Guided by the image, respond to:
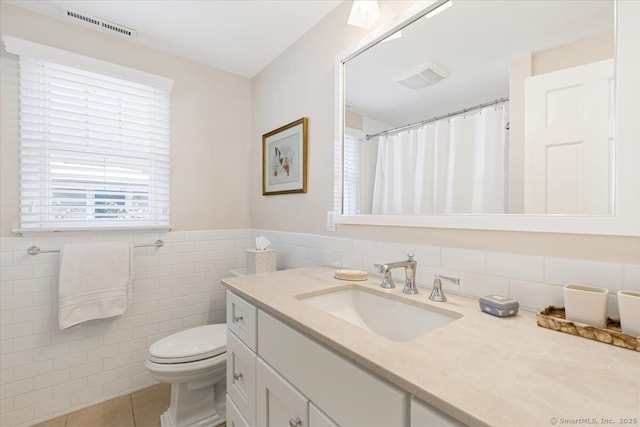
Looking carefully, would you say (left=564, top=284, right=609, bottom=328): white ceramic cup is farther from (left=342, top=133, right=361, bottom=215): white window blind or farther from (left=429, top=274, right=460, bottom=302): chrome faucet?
(left=342, top=133, right=361, bottom=215): white window blind

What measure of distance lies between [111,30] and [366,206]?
193 centimetres

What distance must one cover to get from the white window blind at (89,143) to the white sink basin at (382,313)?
1485 millimetres

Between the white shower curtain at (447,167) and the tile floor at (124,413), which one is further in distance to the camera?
the tile floor at (124,413)

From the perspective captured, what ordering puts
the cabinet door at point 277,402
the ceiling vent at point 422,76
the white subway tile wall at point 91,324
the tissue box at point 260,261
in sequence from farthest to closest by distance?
the tissue box at point 260,261
the white subway tile wall at point 91,324
the ceiling vent at point 422,76
the cabinet door at point 277,402

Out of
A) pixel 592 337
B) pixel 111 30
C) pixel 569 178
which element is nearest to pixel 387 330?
pixel 592 337

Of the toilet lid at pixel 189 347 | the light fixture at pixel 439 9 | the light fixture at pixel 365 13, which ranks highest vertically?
the light fixture at pixel 365 13

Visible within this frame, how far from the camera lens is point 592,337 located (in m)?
0.68

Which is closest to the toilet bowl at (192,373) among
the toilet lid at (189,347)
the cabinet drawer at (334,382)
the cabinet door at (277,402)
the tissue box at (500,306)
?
the toilet lid at (189,347)

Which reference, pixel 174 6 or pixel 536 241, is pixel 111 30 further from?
pixel 536 241

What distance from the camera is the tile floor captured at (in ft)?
5.39

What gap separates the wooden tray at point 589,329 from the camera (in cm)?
63

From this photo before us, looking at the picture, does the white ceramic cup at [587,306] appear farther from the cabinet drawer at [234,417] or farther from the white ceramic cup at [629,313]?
the cabinet drawer at [234,417]

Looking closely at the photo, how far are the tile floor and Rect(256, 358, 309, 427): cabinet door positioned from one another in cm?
112

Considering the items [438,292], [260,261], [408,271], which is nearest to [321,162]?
[260,261]
